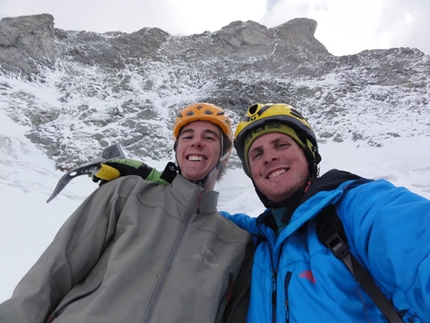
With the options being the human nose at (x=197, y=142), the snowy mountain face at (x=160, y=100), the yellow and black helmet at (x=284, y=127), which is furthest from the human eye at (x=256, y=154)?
the snowy mountain face at (x=160, y=100)

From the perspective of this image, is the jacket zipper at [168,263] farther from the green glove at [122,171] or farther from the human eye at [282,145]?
the human eye at [282,145]

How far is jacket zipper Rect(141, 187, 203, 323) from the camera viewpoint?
1.73 metres

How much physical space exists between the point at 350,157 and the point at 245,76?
19985 millimetres

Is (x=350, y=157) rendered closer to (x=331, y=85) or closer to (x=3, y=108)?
(x=331, y=85)

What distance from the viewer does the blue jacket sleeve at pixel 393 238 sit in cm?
115

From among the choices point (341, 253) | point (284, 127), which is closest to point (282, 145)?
point (284, 127)

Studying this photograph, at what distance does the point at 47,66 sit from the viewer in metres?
29.0

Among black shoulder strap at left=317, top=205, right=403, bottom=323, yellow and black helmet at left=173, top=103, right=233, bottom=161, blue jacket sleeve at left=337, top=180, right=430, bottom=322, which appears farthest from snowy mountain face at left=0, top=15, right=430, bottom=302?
blue jacket sleeve at left=337, top=180, right=430, bottom=322

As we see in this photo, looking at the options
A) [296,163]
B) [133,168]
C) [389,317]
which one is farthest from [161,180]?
[389,317]

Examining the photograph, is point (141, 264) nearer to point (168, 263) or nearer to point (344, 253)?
point (168, 263)

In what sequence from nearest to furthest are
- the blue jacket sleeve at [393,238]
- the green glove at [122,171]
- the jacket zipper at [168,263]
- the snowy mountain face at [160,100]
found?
the blue jacket sleeve at [393,238]
the jacket zipper at [168,263]
the green glove at [122,171]
the snowy mountain face at [160,100]

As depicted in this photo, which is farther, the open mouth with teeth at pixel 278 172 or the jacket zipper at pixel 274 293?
the open mouth with teeth at pixel 278 172

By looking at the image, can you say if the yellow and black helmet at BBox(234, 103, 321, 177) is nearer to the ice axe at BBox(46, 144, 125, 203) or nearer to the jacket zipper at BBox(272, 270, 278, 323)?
the jacket zipper at BBox(272, 270, 278, 323)

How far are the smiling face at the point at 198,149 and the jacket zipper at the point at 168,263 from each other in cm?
39
